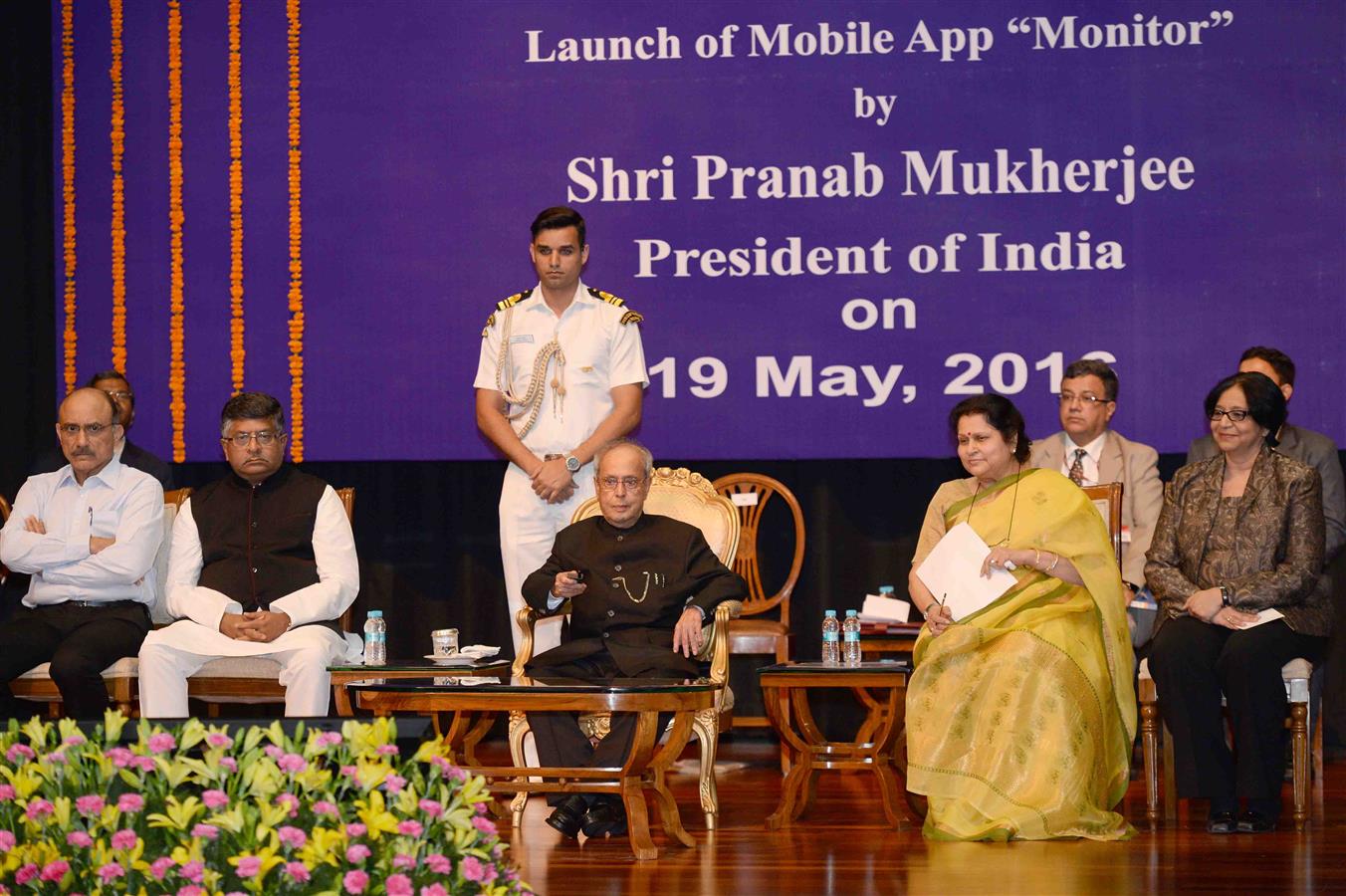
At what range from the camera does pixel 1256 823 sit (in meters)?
4.48

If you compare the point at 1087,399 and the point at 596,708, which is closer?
the point at 596,708

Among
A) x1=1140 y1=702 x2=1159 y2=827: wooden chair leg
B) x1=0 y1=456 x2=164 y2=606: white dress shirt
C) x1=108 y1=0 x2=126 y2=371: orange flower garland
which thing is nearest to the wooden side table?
x1=1140 y1=702 x2=1159 y2=827: wooden chair leg

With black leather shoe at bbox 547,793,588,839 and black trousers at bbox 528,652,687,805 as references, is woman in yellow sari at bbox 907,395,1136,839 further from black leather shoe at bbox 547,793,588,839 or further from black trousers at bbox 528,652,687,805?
black leather shoe at bbox 547,793,588,839

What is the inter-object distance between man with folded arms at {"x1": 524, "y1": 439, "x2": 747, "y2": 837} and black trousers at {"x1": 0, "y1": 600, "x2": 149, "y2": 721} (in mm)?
1248

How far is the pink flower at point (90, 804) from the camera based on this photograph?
1.92m

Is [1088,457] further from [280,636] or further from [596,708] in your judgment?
[280,636]

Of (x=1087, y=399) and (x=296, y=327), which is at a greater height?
(x=296, y=327)

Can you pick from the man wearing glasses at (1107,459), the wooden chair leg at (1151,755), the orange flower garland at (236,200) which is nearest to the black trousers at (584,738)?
the wooden chair leg at (1151,755)

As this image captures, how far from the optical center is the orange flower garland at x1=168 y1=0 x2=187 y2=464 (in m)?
6.28

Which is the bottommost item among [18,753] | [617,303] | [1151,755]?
[1151,755]

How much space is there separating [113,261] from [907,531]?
311 cm

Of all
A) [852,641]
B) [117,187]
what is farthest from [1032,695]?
[117,187]

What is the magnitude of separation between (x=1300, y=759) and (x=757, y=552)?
224 centimetres

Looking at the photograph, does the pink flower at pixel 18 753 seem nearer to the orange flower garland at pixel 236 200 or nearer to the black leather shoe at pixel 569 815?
the black leather shoe at pixel 569 815
